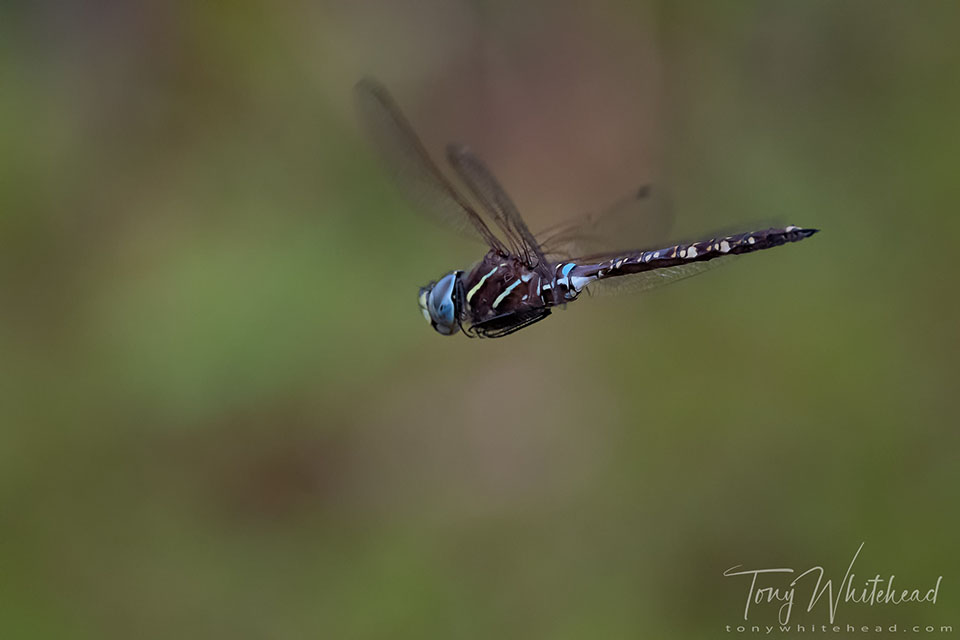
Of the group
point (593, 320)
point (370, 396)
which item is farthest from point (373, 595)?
point (593, 320)

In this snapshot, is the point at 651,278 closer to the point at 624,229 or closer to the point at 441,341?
the point at 624,229

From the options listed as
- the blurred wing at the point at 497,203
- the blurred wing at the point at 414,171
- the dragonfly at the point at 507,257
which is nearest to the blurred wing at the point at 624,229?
the dragonfly at the point at 507,257
